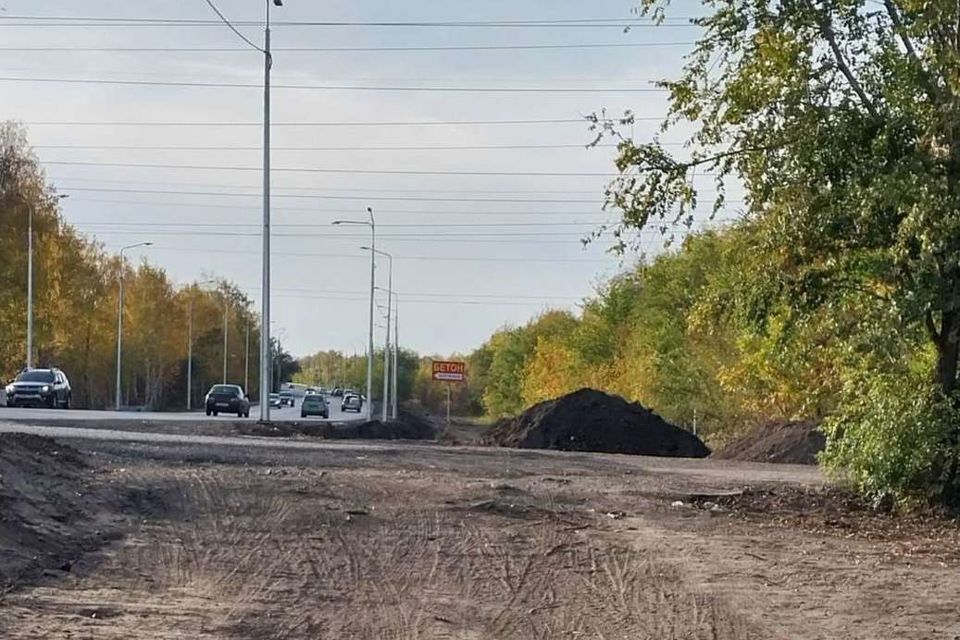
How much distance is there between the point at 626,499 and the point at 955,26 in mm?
7673

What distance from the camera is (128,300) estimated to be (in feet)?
337

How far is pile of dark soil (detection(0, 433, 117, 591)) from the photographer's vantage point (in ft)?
37.0

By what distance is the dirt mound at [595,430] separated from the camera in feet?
142

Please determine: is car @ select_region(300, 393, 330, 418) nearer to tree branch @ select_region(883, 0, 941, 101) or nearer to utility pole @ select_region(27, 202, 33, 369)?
utility pole @ select_region(27, 202, 33, 369)

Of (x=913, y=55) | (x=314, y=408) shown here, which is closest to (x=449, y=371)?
(x=314, y=408)

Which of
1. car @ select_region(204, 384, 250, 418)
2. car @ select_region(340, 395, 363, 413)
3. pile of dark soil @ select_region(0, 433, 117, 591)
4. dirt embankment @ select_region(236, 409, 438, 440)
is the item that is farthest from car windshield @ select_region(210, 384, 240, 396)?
car @ select_region(340, 395, 363, 413)

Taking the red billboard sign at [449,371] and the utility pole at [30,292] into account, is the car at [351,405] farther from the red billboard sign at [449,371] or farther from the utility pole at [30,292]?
the utility pole at [30,292]

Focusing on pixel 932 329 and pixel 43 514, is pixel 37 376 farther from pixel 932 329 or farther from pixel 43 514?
pixel 43 514

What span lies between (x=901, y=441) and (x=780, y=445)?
21.1 m

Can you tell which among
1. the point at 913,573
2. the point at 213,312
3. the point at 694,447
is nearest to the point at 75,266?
the point at 213,312

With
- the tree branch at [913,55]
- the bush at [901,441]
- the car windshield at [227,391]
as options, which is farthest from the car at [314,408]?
the tree branch at [913,55]

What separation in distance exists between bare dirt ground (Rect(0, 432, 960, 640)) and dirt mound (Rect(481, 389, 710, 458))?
2183 centimetres

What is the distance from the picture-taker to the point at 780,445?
1524 inches

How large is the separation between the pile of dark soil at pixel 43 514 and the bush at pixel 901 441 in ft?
32.6
